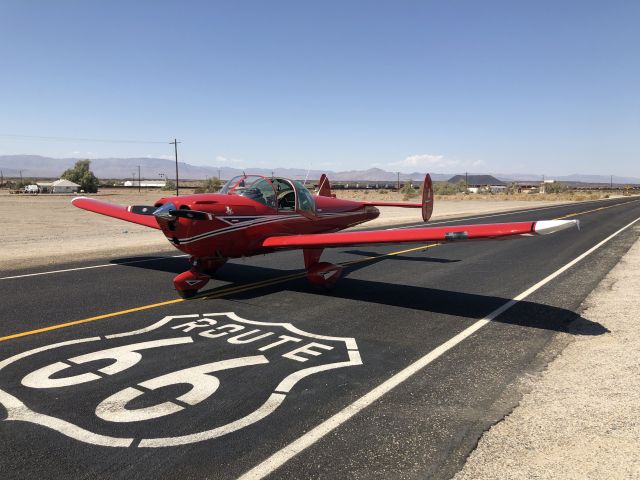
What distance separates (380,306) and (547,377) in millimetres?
3714

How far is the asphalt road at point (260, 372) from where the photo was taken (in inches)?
150

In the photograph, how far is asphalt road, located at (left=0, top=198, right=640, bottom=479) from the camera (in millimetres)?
3799

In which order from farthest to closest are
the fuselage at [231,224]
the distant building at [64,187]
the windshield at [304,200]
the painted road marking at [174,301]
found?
the distant building at [64,187] → the windshield at [304,200] → the fuselage at [231,224] → the painted road marking at [174,301]

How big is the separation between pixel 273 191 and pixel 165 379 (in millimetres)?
5738

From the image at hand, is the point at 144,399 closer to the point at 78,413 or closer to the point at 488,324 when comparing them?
the point at 78,413

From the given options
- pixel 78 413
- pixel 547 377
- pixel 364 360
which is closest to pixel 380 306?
pixel 364 360

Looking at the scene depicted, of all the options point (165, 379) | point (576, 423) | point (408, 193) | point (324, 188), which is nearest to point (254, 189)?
point (165, 379)

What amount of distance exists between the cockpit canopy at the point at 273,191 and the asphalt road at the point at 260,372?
196cm

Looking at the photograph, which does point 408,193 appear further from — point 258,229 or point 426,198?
point 258,229

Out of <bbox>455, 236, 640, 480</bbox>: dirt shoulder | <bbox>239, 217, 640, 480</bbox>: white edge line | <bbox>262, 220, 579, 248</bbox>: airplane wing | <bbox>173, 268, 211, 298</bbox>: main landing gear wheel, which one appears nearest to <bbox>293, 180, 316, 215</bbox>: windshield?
<bbox>262, 220, 579, 248</bbox>: airplane wing

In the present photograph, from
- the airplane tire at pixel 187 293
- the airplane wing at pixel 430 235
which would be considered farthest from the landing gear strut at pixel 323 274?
the airplane tire at pixel 187 293

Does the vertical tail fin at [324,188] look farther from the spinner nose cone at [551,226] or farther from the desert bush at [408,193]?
the desert bush at [408,193]

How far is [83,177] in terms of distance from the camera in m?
103

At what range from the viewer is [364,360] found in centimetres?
596
